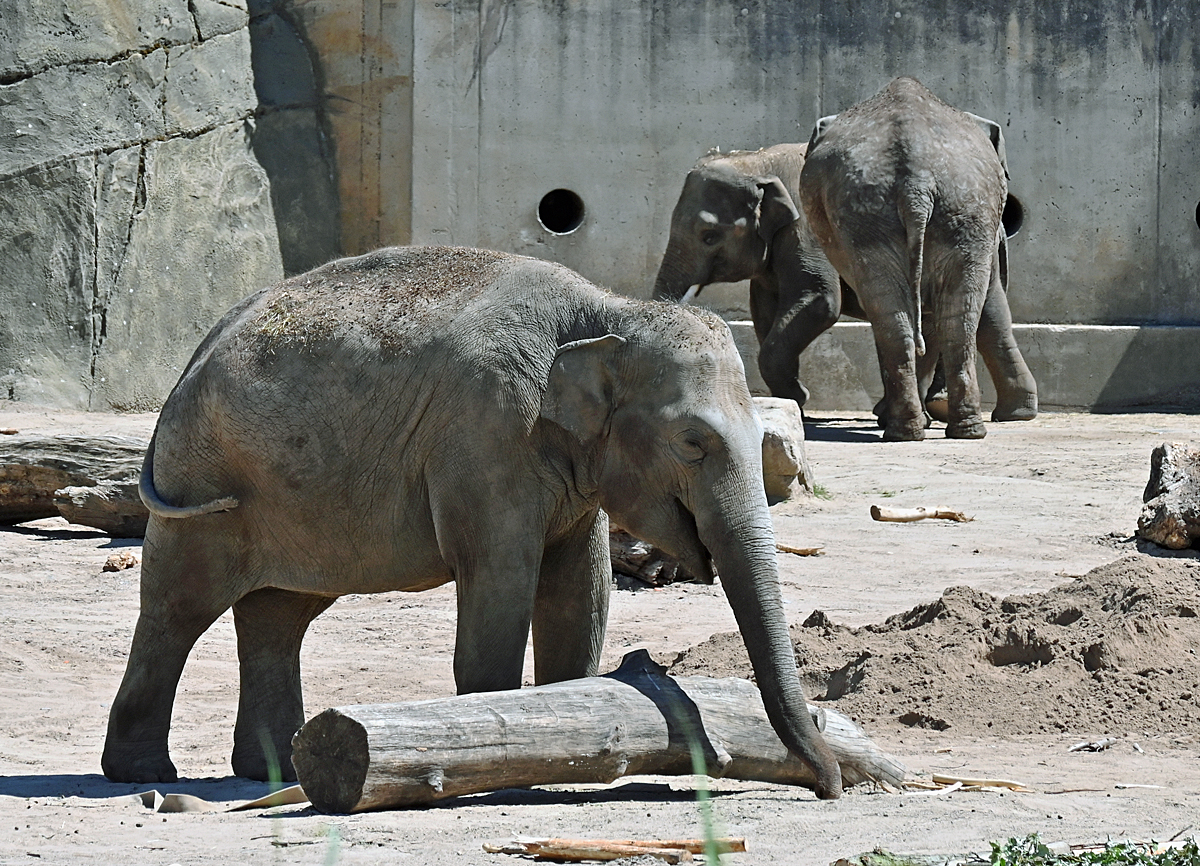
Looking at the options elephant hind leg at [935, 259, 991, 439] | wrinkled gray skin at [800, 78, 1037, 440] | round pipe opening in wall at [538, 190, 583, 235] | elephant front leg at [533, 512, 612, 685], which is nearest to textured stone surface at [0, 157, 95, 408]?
round pipe opening in wall at [538, 190, 583, 235]

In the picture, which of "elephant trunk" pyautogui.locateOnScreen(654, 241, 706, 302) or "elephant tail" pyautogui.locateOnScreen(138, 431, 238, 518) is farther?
"elephant trunk" pyautogui.locateOnScreen(654, 241, 706, 302)

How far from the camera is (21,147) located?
12.6m

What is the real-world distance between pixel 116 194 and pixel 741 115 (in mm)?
5426

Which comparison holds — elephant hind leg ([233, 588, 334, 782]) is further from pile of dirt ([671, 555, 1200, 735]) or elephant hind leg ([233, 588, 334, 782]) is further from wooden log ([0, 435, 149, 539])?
wooden log ([0, 435, 149, 539])

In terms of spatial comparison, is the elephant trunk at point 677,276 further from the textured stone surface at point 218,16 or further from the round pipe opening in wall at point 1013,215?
the textured stone surface at point 218,16

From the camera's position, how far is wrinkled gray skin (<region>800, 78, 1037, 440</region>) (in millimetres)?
11359

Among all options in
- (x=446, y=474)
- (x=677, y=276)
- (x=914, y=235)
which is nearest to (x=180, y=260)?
(x=677, y=276)

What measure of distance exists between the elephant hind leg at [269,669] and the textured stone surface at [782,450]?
12.7 feet

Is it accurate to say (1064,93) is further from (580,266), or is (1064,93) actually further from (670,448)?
(670,448)

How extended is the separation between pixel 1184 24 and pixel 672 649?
1083 centimetres

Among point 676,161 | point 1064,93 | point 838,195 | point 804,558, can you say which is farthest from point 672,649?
point 1064,93

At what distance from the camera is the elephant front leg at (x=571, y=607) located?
16.2 feet

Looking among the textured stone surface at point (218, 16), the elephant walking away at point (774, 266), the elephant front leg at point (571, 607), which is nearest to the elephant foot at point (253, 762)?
the elephant front leg at point (571, 607)

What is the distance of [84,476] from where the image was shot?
28.8 feet
